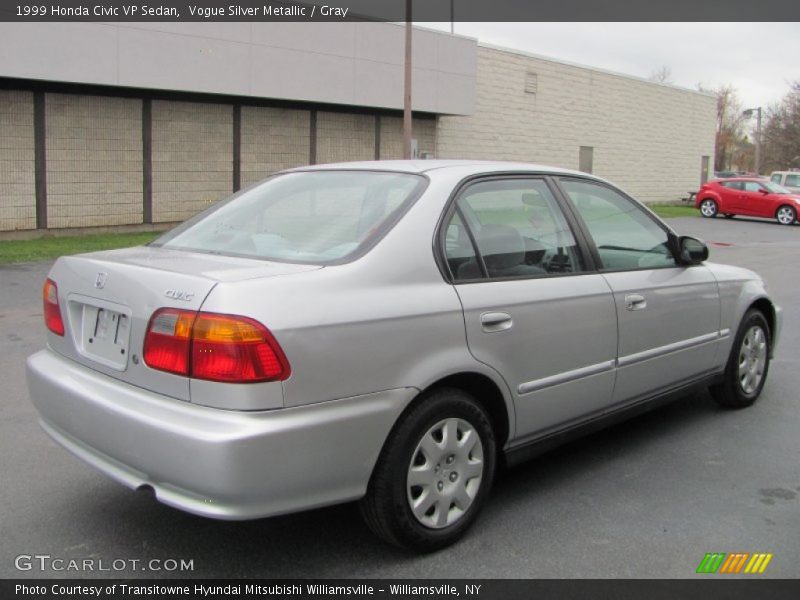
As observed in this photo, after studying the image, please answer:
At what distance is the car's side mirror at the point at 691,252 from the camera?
4.76 m

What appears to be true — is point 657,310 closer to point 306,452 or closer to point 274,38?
point 306,452

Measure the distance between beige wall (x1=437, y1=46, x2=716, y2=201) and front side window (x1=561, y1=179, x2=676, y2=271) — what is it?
20.4m

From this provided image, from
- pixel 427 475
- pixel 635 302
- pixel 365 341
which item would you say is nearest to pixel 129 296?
pixel 365 341

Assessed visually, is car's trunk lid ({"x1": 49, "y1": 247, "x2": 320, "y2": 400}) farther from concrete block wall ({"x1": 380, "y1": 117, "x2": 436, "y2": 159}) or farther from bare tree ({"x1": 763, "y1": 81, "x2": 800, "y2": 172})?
bare tree ({"x1": 763, "y1": 81, "x2": 800, "y2": 172})

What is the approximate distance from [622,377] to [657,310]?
0.47 m

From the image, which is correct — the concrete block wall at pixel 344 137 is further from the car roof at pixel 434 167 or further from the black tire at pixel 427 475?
the black tire at pixel 427 475

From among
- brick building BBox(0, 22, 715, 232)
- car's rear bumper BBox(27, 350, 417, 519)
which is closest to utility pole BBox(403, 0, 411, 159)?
brick building BBox(0, 22, 715, 232)

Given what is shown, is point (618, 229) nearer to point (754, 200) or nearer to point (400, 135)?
point (400, 135)

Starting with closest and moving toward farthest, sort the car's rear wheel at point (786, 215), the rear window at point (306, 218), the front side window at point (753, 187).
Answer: the rear window at point (306, 218) < the car's rear wheel at point (786, 215) < the front side window at point (753, 187)

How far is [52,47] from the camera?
595 inches

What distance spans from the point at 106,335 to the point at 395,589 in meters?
1.50

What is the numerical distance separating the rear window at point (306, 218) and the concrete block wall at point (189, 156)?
14896 mm

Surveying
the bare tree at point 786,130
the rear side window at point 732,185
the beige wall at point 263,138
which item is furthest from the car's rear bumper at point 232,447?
the bare tree at point 786,130

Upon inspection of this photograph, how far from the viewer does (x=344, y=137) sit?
21.9 m
